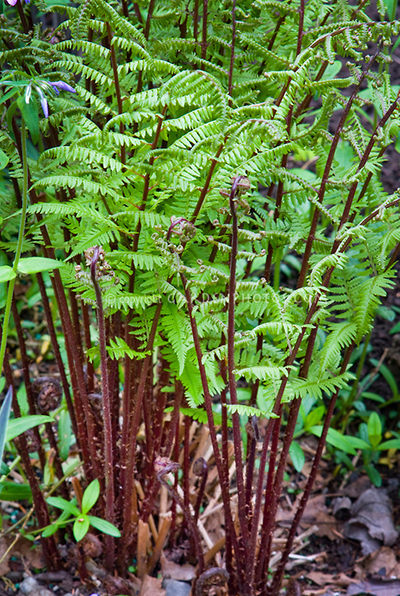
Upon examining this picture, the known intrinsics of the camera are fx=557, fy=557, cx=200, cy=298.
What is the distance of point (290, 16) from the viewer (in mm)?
1261

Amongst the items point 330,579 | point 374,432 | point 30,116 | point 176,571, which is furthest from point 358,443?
point 30,116

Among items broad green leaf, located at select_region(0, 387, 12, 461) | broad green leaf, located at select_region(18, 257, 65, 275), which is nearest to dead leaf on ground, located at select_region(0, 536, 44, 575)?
broad green leaf, located at select_region(0, 387, 12, 461)

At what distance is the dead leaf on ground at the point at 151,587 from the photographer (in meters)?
1.45

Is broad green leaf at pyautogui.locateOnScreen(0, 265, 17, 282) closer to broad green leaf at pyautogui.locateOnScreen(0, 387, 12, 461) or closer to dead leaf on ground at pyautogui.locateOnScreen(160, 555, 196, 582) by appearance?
broad green leaf at pyautogui.locateOnScreen(0, 387, 12, 461)

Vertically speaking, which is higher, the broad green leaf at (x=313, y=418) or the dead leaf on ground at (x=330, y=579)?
the broad green leaf at (x=313, y=418)

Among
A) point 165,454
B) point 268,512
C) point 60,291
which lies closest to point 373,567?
point 268,512

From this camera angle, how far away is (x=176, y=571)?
1537 millimetres

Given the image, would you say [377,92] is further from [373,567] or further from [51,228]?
[373,567]

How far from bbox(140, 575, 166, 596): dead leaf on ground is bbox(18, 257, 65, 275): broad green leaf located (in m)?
0.93

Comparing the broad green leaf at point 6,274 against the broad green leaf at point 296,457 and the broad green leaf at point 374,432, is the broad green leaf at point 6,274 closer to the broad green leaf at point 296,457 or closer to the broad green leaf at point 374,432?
the broad green leaf at point 296,457

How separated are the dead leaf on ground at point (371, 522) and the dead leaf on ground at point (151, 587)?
73 cm

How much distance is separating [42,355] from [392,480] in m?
1.54

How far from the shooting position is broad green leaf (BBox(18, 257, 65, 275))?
3.25 feet

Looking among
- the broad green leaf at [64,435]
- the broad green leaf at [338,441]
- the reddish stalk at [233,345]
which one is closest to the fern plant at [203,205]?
the reddish stalk at [233,345]
